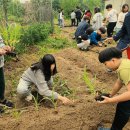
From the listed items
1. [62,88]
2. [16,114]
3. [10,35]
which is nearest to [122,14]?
[10,35]

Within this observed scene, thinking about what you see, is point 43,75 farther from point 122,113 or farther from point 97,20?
point 97,20

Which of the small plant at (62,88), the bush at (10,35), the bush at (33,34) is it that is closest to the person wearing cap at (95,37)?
the bush at (33,34)

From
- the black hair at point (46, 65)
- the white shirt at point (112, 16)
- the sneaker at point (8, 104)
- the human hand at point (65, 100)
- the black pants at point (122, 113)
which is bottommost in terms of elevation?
the sneaker at point (8, 104)

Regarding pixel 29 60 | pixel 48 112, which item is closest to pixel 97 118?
pixel 48 112

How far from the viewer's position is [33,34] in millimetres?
8406

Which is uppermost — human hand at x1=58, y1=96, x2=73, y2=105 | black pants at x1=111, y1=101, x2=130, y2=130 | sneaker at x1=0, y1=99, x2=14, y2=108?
black pants at x1=111, y1=101, x2=130, y2=130

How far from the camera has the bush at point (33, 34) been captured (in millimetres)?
7963

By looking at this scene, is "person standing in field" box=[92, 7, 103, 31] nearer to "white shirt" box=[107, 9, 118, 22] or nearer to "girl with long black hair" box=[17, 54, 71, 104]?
"white shirt" box=[107, 9, 118, 22]

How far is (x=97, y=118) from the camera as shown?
384 cm

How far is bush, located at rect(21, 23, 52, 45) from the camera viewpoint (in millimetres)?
7963

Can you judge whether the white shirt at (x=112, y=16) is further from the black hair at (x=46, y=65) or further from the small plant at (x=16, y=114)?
the small plant at (x=16, y=114)

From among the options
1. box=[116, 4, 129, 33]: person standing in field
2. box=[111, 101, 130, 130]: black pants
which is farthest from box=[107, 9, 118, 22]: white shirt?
box=[111, 101, 130, 130]: black pants

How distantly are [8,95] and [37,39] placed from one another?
4.19 m

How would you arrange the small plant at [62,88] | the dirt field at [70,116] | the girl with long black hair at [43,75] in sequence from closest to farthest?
1. the dirt field at [70,116]
2. the girl with long black hair at [43,75]
3. the small plant at [62,88]
